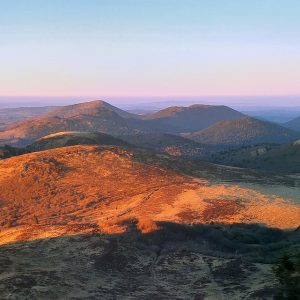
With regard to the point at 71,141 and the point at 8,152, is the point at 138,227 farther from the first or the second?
the point at 71,141

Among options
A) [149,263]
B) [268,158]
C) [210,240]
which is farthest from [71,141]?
[149,263]

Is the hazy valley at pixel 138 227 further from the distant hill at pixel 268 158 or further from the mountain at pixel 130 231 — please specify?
the distant hill at pixel 268 158

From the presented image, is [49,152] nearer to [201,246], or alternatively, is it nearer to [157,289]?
[201,246]

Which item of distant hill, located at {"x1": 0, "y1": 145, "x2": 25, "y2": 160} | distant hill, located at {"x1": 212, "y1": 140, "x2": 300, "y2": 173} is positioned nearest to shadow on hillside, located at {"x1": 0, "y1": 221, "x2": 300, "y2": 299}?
distant hill, located at {"x1": 0, "y1": 145, "x2": 25, "y2": 160}

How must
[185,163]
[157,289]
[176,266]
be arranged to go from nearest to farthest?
[157,289] < [176,266] < [185,163]

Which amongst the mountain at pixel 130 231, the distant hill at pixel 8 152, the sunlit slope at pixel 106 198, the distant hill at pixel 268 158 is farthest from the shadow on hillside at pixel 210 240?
the distant hill at pixel 268 158

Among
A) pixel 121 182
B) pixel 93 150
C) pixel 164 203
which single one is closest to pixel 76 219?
pixel 164 203
